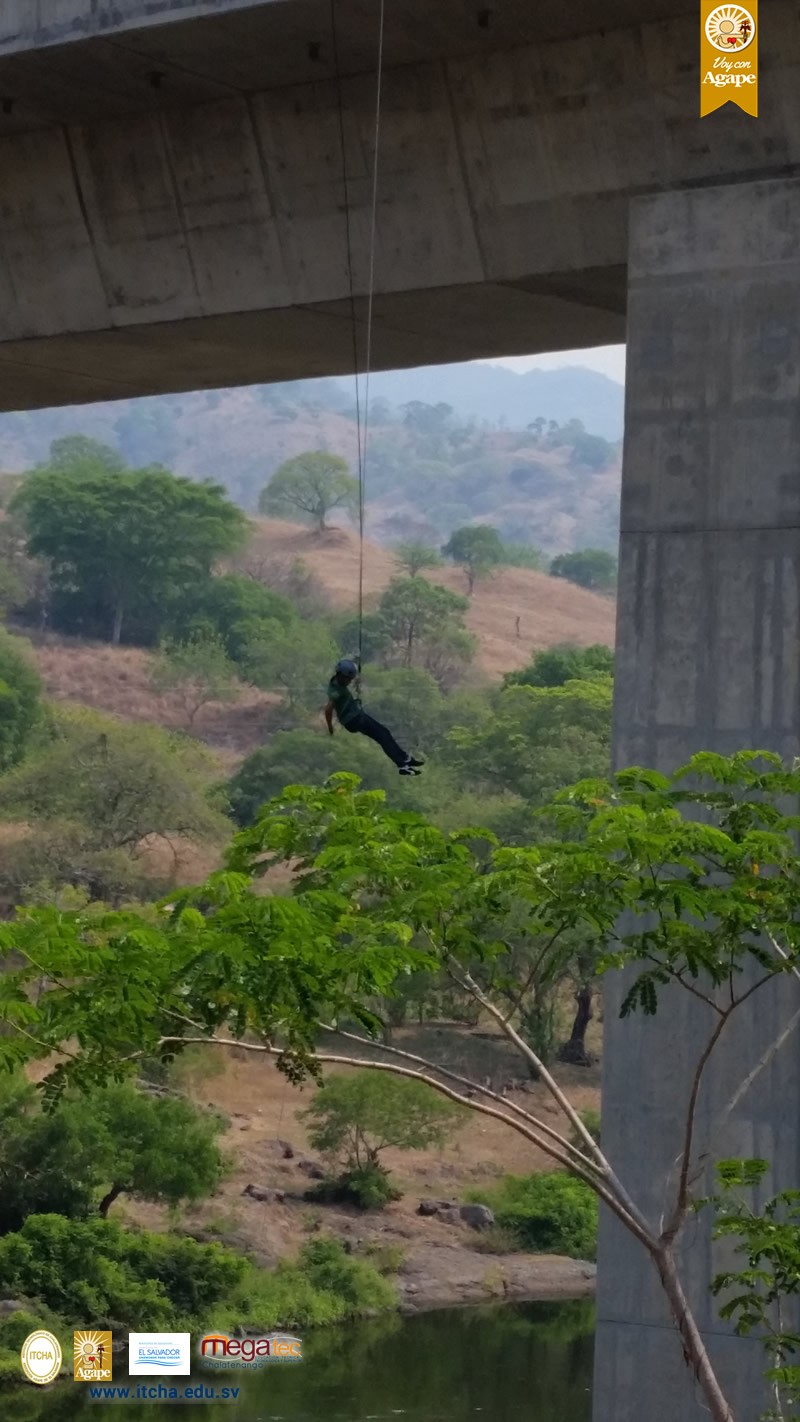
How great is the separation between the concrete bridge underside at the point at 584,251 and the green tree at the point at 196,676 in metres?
64.9

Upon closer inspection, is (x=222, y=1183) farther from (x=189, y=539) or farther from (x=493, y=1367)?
(x=189, y=539)

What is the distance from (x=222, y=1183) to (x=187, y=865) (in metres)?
17.3

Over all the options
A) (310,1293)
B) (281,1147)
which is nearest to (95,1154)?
(310,1293)

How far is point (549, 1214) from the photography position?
39.3 metres

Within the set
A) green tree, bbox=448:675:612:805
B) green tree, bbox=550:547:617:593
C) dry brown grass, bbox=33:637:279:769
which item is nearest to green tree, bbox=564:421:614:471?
green tree, bbox=550:547:617:593

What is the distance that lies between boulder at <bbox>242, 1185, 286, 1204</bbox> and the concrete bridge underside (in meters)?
29.0

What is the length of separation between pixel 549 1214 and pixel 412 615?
155ft

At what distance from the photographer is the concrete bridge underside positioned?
10414mm

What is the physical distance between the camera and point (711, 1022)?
1033cm

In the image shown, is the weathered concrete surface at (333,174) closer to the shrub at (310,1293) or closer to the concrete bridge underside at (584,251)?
the concrete bridge underside at (584,251)

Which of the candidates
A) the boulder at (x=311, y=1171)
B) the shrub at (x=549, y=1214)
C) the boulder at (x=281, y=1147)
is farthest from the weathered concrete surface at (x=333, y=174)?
the boulder at (x=281, y=1147)

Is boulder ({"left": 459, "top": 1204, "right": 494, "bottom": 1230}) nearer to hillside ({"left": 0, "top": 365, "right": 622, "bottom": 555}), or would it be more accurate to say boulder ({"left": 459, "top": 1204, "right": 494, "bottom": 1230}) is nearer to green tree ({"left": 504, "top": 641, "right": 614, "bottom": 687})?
green tree ({"left": 504, "top": 641, "right": 614, "bottom": 687})

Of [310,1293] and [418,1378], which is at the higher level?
[310,1293]

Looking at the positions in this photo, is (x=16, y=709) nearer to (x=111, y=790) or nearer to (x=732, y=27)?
(x=111, y=790)
